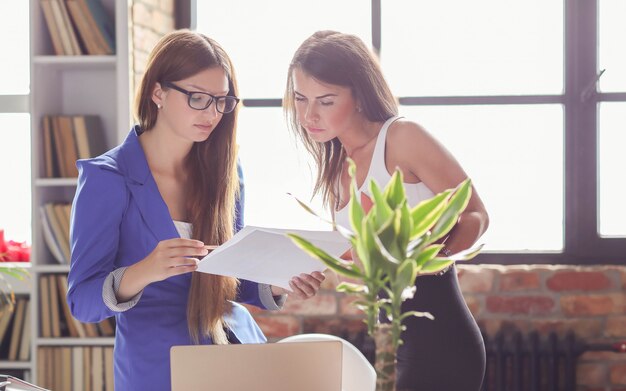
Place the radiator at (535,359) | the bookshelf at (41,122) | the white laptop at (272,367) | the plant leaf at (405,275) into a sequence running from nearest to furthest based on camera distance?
1. the plant leaf at (405,275)
2. the white laptop at (272,367)
3. the bookshelf at (41,122)
4. the radiator at (535,359)

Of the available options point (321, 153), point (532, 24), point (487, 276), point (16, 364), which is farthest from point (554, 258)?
point (16, 364)

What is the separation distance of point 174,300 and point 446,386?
61 cm

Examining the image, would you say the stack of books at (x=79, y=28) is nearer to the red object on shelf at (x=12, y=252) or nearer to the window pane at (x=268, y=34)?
the window pane at (x=268, y=34)

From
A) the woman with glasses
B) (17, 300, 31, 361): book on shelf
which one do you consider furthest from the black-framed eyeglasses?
(17, 300, 31, 361): book on shelf

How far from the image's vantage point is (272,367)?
1.23 m

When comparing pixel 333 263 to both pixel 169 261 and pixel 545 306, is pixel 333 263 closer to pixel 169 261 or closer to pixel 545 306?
pixel 169 261

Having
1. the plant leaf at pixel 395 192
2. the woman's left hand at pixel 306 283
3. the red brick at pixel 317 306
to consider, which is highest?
the plant leaf at pixel 395 192

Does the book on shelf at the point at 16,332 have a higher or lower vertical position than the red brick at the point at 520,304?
lower

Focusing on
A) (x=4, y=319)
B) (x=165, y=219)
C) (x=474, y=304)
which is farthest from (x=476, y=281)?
(x=4, y=319)

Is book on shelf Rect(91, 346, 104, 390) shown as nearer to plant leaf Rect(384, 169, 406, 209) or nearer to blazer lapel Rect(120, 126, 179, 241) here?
blazer lapel Rect(120, 126, 179, 241)

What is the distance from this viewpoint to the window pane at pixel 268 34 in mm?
3443

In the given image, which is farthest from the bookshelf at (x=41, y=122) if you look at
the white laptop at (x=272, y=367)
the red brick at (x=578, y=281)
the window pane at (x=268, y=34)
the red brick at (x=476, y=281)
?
the white laptop at (x=272, y=367)

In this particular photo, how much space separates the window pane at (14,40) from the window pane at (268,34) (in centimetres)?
80

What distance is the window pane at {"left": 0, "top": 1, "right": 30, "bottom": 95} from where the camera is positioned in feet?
11.5
